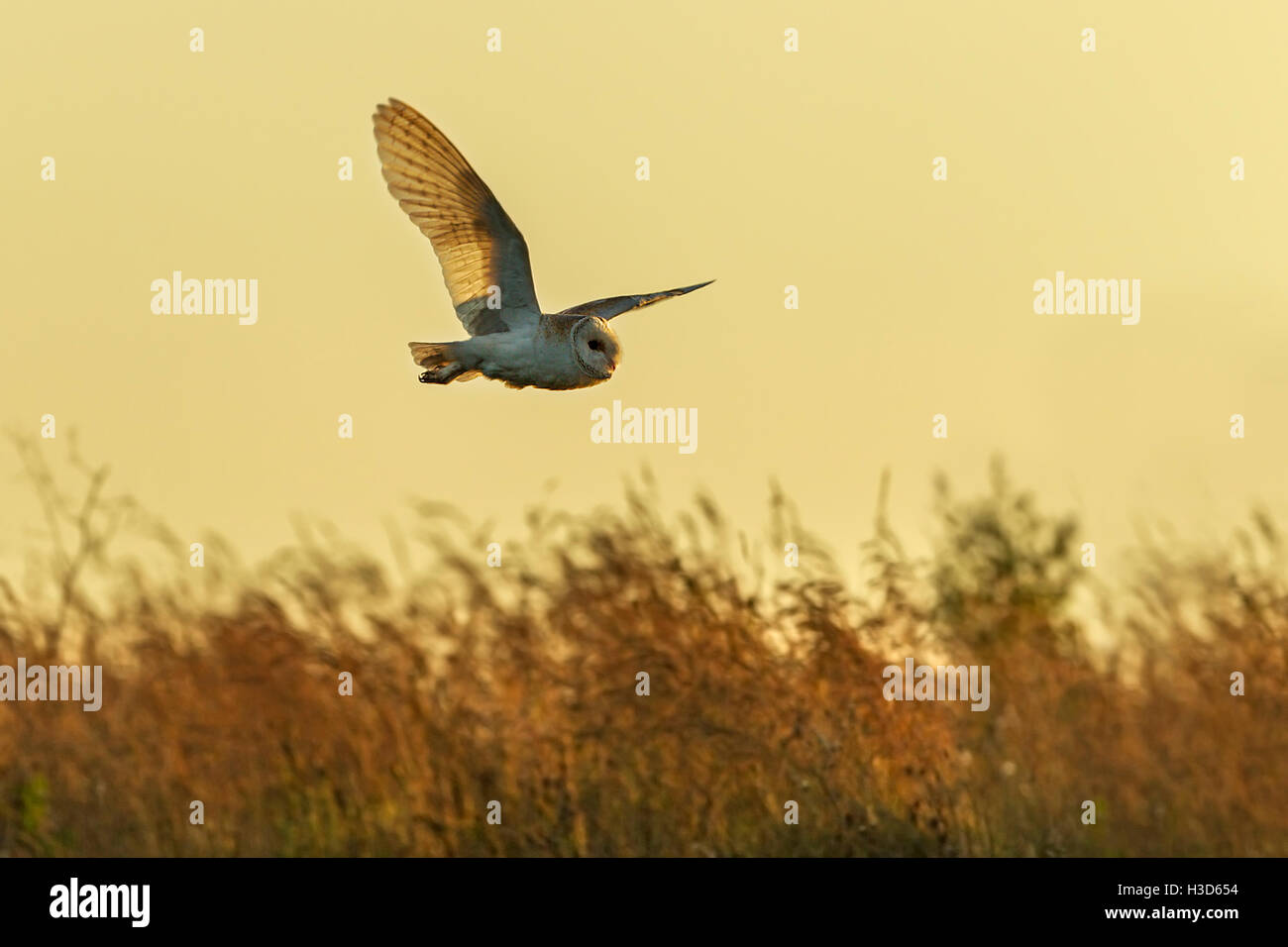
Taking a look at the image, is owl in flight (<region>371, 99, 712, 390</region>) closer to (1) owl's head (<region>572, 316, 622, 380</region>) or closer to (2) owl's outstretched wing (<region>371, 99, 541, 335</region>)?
(2) owl's outstretched wing (<region>371, 99, 541, 335</region>)

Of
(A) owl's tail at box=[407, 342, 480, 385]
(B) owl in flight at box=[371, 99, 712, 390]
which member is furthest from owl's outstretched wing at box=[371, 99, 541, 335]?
(A) owl's tail at box=[407, 342, 480, 385]

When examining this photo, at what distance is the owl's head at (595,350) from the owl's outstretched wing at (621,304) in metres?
0.17

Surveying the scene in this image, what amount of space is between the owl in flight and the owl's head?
21cm

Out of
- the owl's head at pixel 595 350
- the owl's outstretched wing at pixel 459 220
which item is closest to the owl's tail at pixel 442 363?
the owl's outstretched wing at pixel 459 220

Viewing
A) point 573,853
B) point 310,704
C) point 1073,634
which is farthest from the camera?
point 1073,634

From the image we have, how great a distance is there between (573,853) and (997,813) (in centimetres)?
180

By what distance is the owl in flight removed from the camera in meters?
8.66

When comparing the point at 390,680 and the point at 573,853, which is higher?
the point at 390,680

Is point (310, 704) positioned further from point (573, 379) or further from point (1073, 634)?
point (1073, 634)

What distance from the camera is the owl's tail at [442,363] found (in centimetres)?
869

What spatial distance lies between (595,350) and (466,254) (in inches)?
40.8

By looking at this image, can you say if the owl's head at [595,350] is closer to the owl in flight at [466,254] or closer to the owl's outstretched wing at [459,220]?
the owl in flight at [466,254]
